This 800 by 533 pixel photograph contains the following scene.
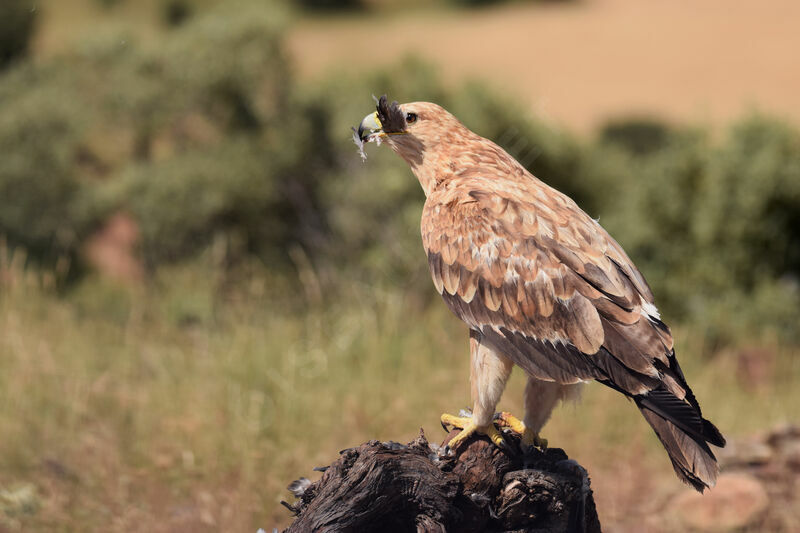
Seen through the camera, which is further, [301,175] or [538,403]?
[301,175]

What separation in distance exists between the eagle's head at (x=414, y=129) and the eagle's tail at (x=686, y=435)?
1.64m

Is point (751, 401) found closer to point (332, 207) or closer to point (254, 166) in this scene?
point (332, 207)

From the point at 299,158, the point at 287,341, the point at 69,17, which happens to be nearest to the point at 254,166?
the point at 299,158

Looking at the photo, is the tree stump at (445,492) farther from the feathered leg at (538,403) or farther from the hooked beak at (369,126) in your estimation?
the hooked beak at (369,126)

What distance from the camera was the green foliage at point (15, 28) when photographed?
43.5 ft

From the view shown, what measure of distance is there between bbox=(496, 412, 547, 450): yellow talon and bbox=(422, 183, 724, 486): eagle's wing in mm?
475

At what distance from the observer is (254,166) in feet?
36.1

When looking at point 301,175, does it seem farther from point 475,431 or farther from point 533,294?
point 533,294

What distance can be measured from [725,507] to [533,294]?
10.9 feet

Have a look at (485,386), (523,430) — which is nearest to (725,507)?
(523,430)

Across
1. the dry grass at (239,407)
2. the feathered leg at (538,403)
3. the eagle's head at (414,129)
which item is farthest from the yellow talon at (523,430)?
the dry grass at (239,407)

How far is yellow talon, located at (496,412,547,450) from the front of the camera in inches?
156

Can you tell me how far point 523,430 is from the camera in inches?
156

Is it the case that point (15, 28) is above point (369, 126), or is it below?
below
